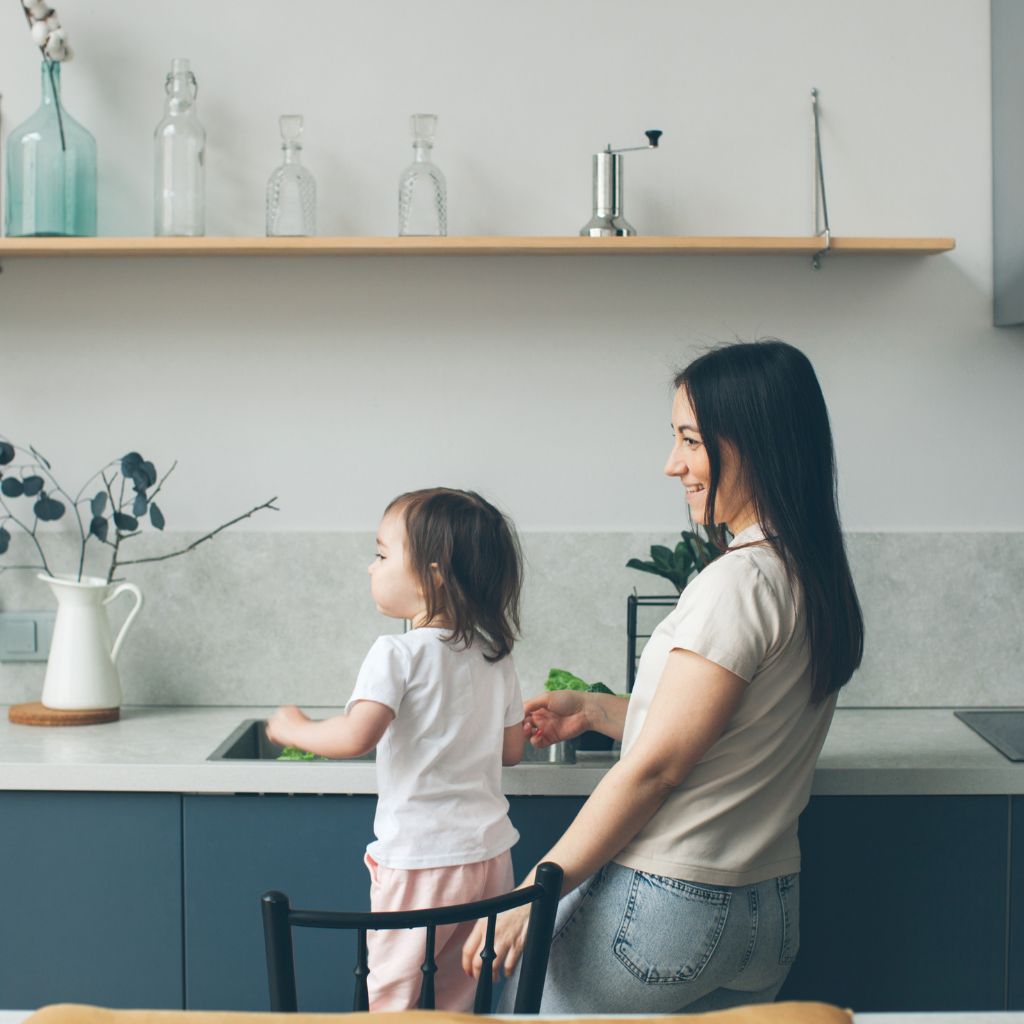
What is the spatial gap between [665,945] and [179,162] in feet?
5.49

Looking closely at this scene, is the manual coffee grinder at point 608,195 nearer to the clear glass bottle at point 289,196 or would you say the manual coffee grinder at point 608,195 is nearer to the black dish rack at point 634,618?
the clear glass bottle at point 289,196

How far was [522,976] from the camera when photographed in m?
1.24

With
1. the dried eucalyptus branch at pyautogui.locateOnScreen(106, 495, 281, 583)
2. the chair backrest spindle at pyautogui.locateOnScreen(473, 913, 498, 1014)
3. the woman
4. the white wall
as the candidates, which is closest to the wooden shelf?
the white wall

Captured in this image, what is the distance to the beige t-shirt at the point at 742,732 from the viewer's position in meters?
1.37

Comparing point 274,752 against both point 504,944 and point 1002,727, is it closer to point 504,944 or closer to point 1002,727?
point 504,944

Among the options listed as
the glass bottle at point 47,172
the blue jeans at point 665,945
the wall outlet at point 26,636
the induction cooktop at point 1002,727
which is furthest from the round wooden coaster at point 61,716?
the induction cooktop at point 1002,727

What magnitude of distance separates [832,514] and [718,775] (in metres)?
0.33

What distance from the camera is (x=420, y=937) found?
62.8 inches

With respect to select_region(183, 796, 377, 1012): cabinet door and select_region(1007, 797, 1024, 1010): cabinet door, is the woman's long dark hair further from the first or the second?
select_region(183, 796, 377, 1012): cabinet door

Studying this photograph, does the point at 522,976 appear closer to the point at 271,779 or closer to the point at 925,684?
the point at 271,779

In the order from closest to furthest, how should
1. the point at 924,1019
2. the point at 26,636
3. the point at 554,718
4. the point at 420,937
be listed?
the point at 924,1019, the point at 420,937, the point at 554,718, the point at 26,636

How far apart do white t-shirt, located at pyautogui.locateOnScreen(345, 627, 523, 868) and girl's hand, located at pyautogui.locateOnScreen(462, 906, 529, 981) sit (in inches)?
9.0

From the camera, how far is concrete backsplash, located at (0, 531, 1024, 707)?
2.43 meters

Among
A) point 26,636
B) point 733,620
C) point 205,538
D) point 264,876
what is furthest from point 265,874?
point 733,620
